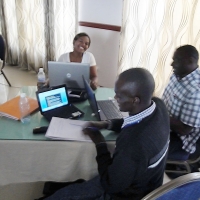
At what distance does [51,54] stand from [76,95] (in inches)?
82.8

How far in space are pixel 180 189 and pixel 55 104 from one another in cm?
91

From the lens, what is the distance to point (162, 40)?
226cm

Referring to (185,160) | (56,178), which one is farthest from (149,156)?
(185,160)

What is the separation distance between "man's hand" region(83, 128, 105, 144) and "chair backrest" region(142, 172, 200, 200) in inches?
17.8

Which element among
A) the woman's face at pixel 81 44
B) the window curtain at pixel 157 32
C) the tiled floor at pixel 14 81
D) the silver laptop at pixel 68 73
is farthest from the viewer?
the tiled floor at pixel 14 81

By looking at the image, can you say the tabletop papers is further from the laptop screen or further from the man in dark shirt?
the man in dark shirt

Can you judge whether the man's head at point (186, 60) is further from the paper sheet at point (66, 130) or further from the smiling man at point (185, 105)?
the paper sheet at point (66, 130)

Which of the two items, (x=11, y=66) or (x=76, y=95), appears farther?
(x=11, y=66)

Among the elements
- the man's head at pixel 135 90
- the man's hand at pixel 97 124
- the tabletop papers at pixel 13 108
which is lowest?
the man's hand at pixel 97 124

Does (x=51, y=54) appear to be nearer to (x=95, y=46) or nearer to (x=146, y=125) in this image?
(x=95, y=46)

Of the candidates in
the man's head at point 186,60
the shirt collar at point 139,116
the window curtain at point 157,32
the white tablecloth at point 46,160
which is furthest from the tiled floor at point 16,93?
the window curtain at point 157,32

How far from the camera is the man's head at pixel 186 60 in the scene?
4.75 ft

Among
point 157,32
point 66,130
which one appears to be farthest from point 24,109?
point 157,32

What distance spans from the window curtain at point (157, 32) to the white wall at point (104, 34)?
0.99 ft
